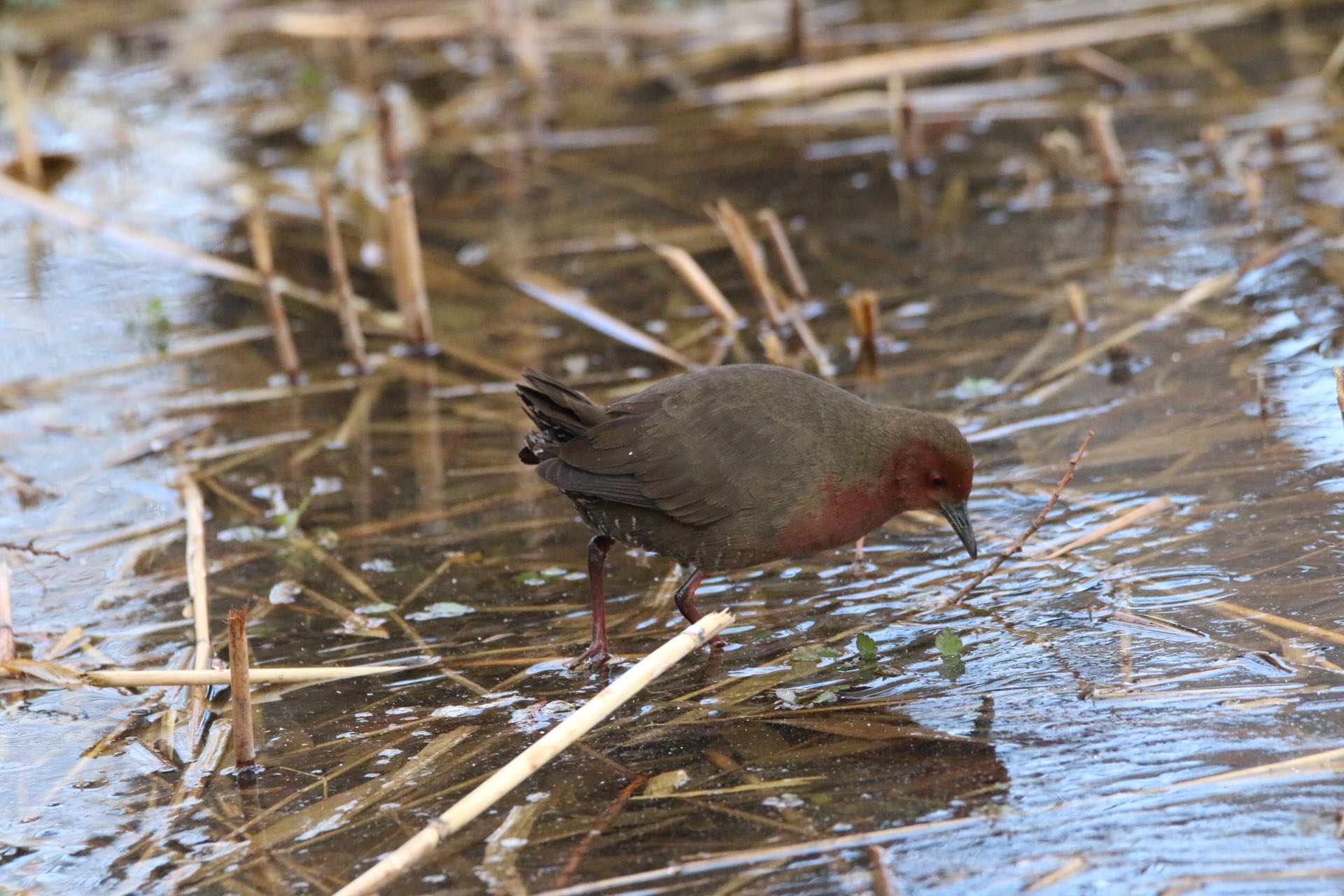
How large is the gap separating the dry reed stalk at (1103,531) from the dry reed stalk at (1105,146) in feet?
11.9

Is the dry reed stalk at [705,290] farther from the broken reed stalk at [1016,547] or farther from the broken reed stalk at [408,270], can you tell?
the broken reed stalk at [1016,547]

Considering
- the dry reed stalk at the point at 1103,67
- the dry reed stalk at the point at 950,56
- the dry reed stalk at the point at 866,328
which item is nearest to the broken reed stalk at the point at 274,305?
the dry reed stalk at the point at 866,328

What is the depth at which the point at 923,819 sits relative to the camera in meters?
3.22

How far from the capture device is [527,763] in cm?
324

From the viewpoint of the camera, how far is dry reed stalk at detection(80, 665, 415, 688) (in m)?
3.88

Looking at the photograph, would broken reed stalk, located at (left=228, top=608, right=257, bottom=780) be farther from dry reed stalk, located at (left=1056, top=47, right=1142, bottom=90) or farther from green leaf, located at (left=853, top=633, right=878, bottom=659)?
dry reed stalk, located at (left=1056, top=47, right=1142, bottom=90)

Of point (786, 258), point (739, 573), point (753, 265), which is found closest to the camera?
point (739, 573)

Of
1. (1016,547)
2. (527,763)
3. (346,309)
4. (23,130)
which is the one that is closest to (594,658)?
(527,763)

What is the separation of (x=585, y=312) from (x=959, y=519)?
127 inches

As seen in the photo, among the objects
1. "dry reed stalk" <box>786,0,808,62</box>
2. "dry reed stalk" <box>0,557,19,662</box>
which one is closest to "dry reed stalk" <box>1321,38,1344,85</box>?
"dry reed stalk" <box>786,0,808,62</box>

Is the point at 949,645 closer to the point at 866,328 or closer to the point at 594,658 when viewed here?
the point at 594,658

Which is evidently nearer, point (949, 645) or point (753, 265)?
point (949, 645)

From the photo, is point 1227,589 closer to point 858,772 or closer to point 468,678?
point 858,772

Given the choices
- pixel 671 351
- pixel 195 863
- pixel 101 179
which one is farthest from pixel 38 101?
pixel 195 863
